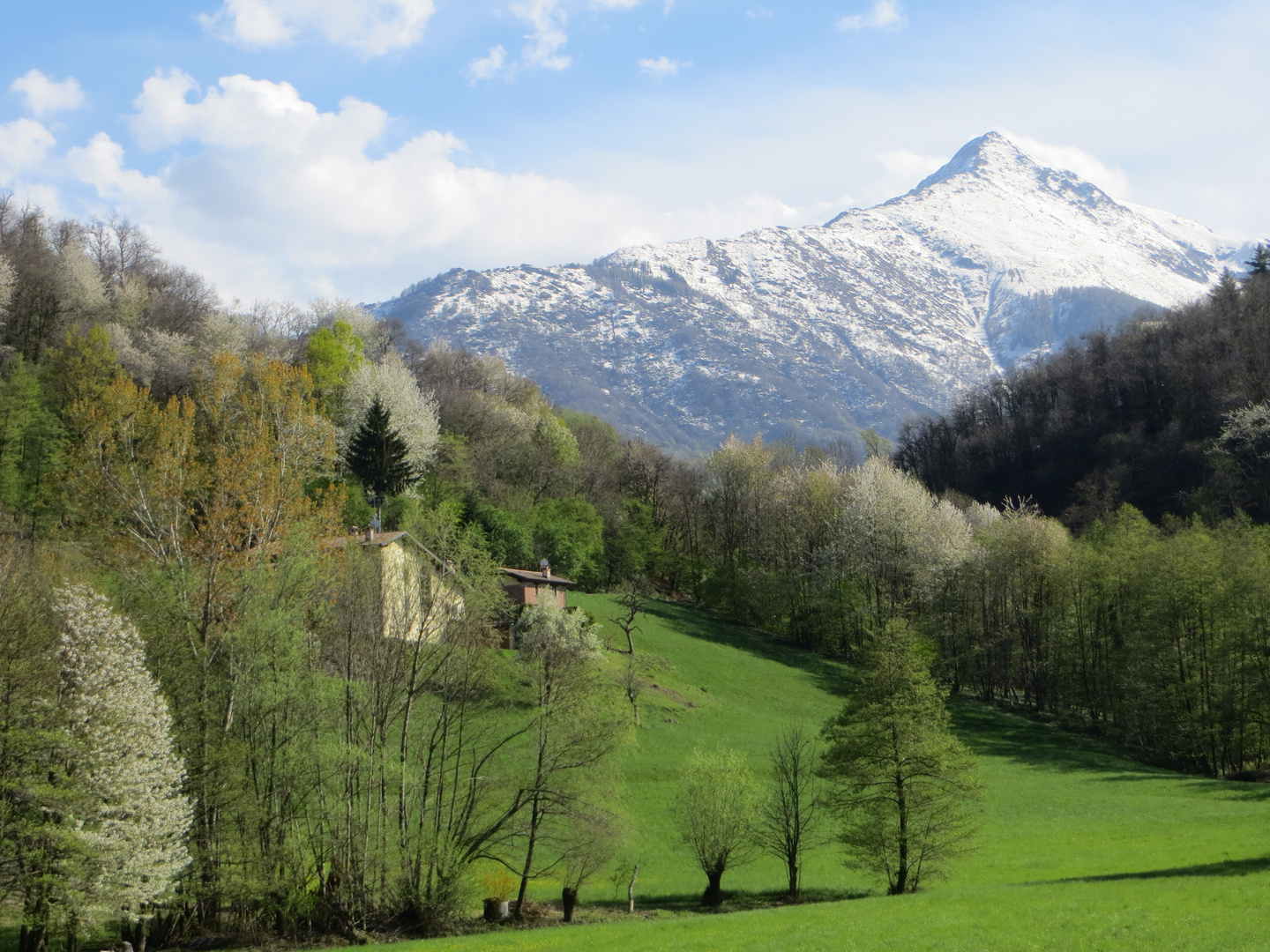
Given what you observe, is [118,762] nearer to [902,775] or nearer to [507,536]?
[902,775]

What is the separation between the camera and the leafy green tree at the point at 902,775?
101 feet

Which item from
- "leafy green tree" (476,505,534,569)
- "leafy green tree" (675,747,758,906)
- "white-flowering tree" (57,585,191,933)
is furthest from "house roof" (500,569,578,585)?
"white-flowering tree" (57,585,191,933)

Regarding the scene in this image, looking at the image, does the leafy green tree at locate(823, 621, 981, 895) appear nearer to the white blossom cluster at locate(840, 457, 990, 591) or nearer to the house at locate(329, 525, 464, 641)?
the house at locate(329, 525, 464, 641)

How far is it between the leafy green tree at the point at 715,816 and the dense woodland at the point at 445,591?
0.53 feet

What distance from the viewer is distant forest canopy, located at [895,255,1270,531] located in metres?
87.2

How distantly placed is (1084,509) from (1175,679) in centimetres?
4296

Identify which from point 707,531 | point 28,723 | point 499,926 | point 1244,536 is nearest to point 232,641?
point 28,723

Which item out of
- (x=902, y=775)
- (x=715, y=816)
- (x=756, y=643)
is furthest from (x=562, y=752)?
(x=756, y=643)

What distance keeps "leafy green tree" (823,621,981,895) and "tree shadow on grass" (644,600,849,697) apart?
103ft

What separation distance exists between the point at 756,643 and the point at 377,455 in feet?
107

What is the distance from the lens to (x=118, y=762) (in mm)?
23203

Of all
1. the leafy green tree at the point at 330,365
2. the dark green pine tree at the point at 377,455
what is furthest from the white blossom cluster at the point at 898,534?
the leafy green tree at the point at 330,365

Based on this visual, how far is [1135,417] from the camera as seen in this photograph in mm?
110000

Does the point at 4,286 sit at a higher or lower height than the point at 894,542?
higher
